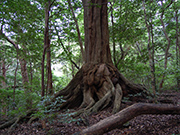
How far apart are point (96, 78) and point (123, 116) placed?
8.60 feet

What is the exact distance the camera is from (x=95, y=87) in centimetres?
469

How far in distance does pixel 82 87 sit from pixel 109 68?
126 cm

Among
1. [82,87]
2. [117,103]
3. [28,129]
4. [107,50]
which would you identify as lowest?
[28,129]

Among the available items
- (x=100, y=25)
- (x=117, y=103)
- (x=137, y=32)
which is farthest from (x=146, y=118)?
(x=137, y=32)

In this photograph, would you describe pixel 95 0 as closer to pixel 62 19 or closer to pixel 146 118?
pixel 62 19

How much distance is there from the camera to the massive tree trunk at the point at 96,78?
14.1ft

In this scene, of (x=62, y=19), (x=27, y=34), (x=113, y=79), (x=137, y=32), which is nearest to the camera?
(x=113, y=79)

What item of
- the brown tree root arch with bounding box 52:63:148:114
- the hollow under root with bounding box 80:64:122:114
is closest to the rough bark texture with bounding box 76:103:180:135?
the brown tree root arch with bounding box 52:63:148:114

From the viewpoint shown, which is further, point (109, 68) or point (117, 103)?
point (109, 68)

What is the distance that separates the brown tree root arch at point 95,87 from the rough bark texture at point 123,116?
156 cm

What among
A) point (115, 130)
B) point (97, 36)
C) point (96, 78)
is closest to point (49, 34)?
point (97, 36)

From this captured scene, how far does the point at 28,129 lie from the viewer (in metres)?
3.18

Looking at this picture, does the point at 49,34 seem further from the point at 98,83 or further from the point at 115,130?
the point at 115,130

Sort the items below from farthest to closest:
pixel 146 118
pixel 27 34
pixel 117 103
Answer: pixel 27 34
pixel 117 103
pixel 146 118
